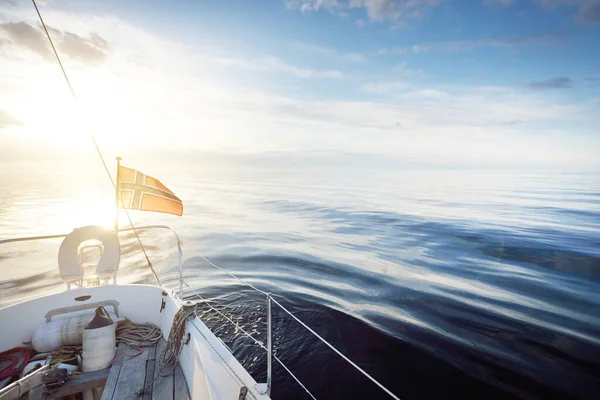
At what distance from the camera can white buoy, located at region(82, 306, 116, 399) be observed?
385cm

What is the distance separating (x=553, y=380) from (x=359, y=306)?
3711 mm

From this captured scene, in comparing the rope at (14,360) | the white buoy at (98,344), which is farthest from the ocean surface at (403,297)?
the rope at (14,360)

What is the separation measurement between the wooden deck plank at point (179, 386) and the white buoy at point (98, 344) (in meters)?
0.93

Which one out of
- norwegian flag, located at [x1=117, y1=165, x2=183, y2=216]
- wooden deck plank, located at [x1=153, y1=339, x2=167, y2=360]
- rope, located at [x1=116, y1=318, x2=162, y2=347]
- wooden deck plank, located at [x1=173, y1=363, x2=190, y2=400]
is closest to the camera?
wooden deck plank, located at [x1=173, y1=363, x2=190, y2=400]

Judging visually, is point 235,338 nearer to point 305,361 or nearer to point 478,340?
point 305,361

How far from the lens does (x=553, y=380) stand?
498cm

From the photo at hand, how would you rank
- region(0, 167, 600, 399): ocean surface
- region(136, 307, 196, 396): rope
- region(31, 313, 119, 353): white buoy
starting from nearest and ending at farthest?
region(136, 307, 196, 396): rope
region(31, 313, 119, 353): white buoy
region(0, 167, 600, 399): ocean surface

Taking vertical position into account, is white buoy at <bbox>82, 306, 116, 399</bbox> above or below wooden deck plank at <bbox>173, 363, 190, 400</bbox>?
above

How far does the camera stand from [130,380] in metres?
3.64

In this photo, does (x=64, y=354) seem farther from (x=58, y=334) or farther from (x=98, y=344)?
(x=98, y=344)

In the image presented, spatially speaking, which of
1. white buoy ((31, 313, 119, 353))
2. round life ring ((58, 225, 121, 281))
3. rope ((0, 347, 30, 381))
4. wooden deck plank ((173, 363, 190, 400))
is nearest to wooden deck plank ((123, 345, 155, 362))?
wooden deck plank ((173, 363, 190, 400))

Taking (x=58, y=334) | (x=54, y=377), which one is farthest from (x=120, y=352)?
(x=58, y=334)

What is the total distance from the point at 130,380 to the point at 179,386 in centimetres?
64

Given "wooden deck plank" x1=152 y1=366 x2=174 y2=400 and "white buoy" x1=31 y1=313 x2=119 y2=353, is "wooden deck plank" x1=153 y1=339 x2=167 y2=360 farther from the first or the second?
"white buoy" x1=31 y1=313 x2=119 y2=353
